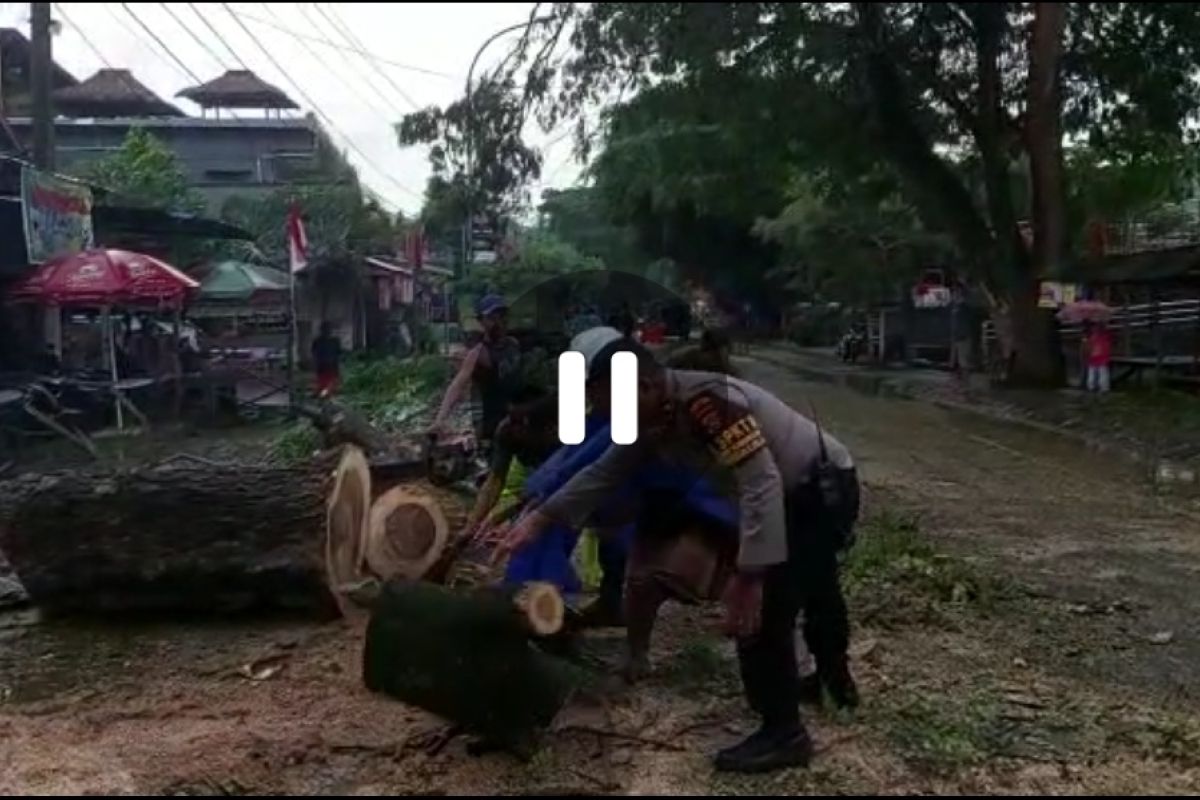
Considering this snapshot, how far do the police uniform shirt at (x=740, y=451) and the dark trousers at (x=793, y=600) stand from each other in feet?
0.41

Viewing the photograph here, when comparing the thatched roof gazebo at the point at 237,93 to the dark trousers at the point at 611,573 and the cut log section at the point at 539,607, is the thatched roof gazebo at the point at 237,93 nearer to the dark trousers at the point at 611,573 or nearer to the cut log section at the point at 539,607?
the dark trousers at the point at 611,573

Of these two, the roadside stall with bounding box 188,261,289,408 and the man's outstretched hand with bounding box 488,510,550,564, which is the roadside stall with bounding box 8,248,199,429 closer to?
the roadside stall with bounding box 188,261,289,408

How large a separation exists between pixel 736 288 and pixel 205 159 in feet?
64.2

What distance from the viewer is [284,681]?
5.15 meters

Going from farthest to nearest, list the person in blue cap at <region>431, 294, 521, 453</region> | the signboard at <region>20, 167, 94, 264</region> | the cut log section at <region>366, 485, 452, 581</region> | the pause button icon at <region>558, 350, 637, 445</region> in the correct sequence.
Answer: the signboard at <region>20, 167, 94, 264</region> < the person in blue cap at <region>431, 294, 521, 453</region> < the cut log section at <region>366, 485, 452, 581</region> < the pause button icon at <region>558, 350, 637, 445</region>

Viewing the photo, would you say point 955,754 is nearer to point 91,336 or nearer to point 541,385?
point 541,385

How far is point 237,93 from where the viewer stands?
14.4m

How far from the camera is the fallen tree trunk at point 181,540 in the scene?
6.01m

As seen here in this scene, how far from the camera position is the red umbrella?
13.0 meters

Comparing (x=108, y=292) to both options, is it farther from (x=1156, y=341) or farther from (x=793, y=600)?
(x=1156, y=341)

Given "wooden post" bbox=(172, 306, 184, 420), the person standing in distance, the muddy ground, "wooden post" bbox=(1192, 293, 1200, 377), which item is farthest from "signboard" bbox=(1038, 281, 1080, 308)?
the muddy ground

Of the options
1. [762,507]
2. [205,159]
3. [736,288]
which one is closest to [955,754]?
[762,507]

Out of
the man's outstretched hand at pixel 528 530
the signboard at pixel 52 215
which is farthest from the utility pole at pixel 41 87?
the man's outstretched hand at pixel 528 530

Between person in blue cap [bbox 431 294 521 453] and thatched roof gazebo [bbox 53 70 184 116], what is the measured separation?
9.25 metres
